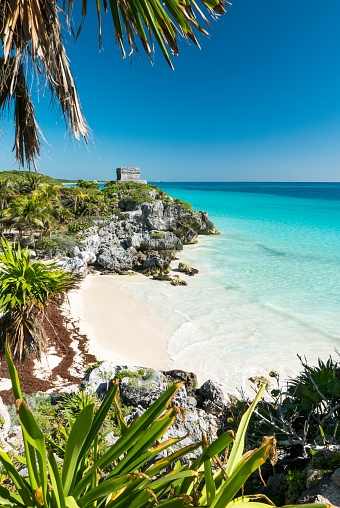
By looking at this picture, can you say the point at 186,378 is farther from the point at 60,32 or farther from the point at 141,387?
the point at 60,32

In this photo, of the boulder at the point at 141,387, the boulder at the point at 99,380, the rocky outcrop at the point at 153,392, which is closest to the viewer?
the rocky outcrop at the point at 153,392

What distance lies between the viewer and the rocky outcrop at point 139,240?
16062 mm

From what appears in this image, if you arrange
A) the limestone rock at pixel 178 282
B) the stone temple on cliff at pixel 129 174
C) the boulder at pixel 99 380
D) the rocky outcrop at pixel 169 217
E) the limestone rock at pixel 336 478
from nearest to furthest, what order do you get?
the limestone rock at pixel 336 478 → the boulder at pixel 99 380 → the limestone rock at pixel 178 282 → the rocky outcrop at pixel 169 217 → the stone temple on cliff at pixel 129 174

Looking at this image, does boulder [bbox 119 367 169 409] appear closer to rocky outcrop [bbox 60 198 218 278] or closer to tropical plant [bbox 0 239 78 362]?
tropical plant [bbox 0 239 78 362]

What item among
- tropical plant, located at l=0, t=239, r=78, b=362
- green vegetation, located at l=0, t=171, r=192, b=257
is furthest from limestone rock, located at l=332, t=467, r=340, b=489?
green vegetation, located at l=0, t=171, r=192, b=257

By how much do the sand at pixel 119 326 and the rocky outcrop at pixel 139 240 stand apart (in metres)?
2.54

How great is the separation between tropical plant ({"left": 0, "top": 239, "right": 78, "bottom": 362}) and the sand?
11.0 ft

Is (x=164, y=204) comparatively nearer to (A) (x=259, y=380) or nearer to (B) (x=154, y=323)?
(B) (x=154, y=323)

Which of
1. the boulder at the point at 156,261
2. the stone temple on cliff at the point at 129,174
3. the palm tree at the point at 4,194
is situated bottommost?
the boulder at the point at 156,261

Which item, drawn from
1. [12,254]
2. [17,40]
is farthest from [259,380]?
[17,40]

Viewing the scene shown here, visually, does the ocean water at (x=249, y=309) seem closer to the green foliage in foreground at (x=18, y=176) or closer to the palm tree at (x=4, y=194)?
the palm tree at (x=4, y=194)

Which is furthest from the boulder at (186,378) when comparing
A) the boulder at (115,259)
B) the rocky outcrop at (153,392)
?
the boulder at (115,259)

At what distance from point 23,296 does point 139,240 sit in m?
14.5

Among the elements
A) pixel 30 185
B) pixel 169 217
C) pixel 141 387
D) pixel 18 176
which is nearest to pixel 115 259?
pixel 169 217
